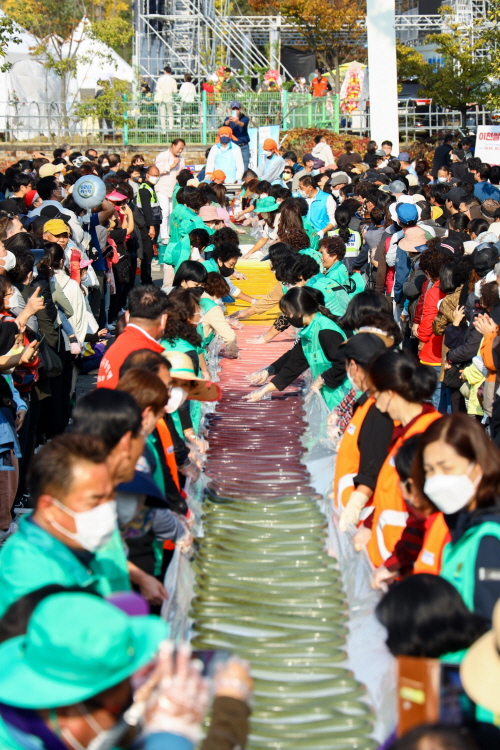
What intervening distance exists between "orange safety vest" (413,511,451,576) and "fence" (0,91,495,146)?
826 inches

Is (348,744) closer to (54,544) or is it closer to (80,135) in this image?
(54,544)

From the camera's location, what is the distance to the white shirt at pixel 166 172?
14531 mm

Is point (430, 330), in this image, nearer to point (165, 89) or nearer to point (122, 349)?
point (122, 349)

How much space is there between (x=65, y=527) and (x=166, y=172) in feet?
41.4

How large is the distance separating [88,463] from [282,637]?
152cm

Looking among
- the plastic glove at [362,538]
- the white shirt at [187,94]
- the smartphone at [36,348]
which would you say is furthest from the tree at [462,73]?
the plastic glove at [362,538]

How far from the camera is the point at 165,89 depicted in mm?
23594

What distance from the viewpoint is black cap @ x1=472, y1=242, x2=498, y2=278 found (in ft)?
22.0

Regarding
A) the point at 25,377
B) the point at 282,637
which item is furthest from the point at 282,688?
the point at 25,377

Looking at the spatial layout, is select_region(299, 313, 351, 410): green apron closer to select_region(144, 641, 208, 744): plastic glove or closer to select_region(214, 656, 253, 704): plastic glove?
select_region(214, 656, 253, 704): plastic glove

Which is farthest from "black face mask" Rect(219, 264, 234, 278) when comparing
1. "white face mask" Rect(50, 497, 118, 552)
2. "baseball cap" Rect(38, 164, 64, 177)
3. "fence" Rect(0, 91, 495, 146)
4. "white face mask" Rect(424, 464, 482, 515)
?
"fence" Rect(0, 91, 495, 146)

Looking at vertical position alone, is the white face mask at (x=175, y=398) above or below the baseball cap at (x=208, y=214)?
below

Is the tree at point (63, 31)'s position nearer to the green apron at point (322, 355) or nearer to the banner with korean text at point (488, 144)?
the banner with korean text at point (488, 144)

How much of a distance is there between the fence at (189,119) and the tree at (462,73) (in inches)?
30.4
